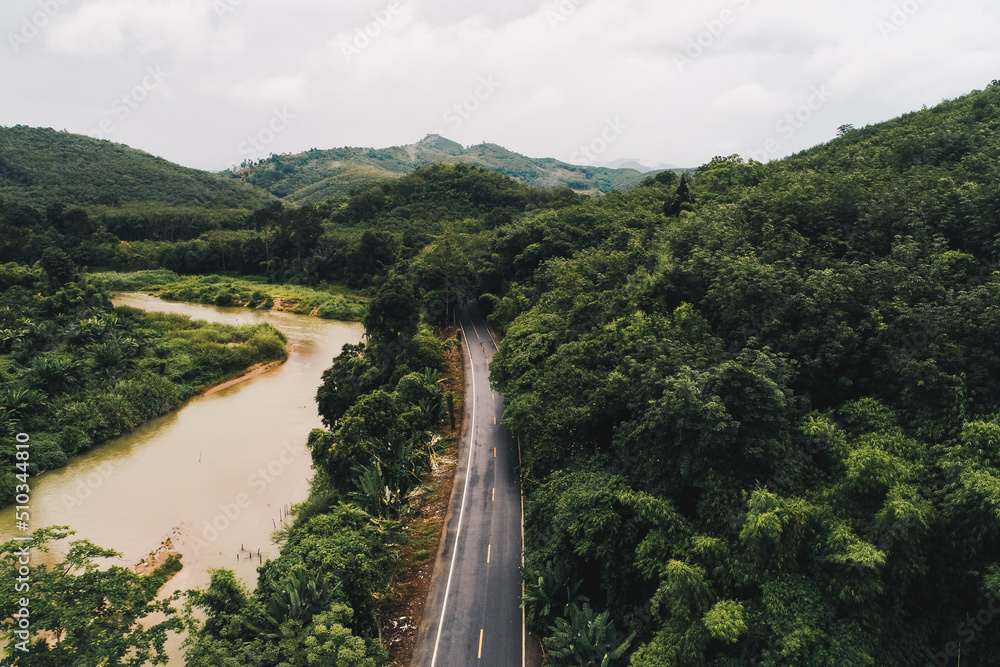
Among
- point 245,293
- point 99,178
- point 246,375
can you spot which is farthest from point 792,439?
point 99,178

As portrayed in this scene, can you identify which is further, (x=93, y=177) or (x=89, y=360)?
(x=93, y=177)

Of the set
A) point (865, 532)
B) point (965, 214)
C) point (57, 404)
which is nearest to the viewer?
point (865, 532)

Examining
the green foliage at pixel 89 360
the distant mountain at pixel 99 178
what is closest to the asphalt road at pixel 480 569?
the green foliage at pixel 89 360

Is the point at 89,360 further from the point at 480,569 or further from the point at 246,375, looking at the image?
the point at 480,569

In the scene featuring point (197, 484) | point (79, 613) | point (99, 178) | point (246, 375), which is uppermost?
point (99, 178)

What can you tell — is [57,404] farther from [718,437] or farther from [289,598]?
[718,437]

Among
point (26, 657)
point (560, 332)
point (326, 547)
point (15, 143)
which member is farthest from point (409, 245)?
point (15, 143)
